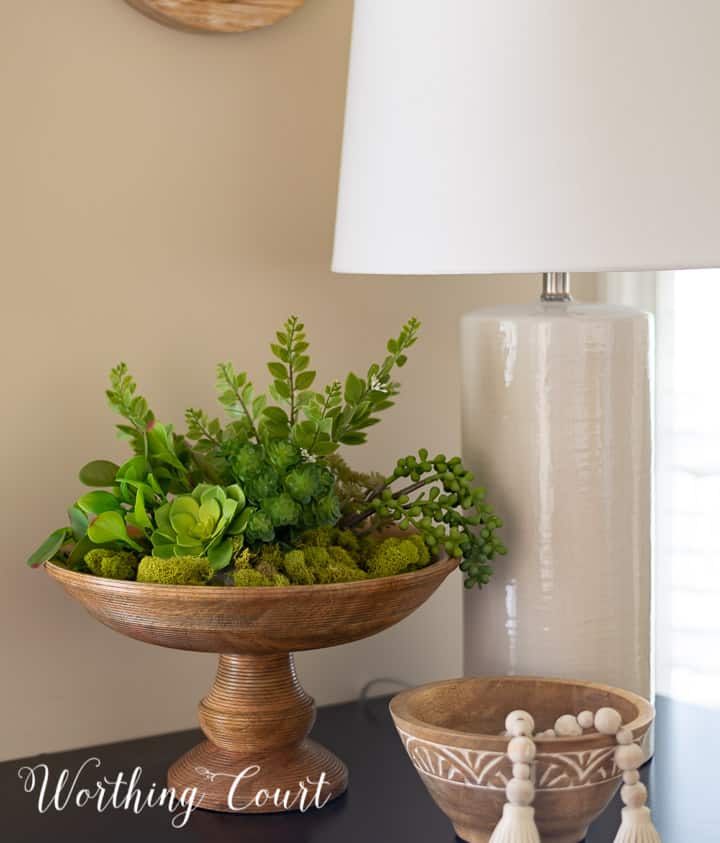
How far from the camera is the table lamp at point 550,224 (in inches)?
35.9

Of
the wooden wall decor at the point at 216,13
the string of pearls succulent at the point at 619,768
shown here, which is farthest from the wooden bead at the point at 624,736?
the wooden wall decor at the point at 216,13

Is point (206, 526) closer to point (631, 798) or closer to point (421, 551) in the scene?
point (421, 551)

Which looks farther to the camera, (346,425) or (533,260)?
(346,425)

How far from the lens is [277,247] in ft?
4.10

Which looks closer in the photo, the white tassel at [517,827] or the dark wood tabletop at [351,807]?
the white tassel at [517,827]

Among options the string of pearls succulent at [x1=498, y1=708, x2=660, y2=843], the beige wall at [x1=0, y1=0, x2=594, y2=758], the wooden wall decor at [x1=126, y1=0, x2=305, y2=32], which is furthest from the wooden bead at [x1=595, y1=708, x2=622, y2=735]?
the wooden wall decor at [x1=126, y1=0, x2=305, y2=32]

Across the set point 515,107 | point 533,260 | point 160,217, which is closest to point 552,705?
point 533,260

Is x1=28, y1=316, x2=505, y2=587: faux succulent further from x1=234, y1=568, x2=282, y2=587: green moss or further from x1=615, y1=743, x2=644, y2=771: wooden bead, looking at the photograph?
x1=615, y1=743, x2=644, y2=771: wooden bead

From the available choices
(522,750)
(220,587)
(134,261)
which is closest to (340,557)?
(220,587)

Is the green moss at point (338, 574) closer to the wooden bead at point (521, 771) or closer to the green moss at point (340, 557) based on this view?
the green moss at point (340, 557)

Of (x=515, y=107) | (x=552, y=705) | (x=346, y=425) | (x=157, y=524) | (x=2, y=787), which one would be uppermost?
(x=515, y=107)

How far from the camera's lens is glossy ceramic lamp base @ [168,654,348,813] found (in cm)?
99

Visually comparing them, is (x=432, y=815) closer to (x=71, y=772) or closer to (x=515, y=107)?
(x=71, y=772)

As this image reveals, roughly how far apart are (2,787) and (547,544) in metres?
0.53
